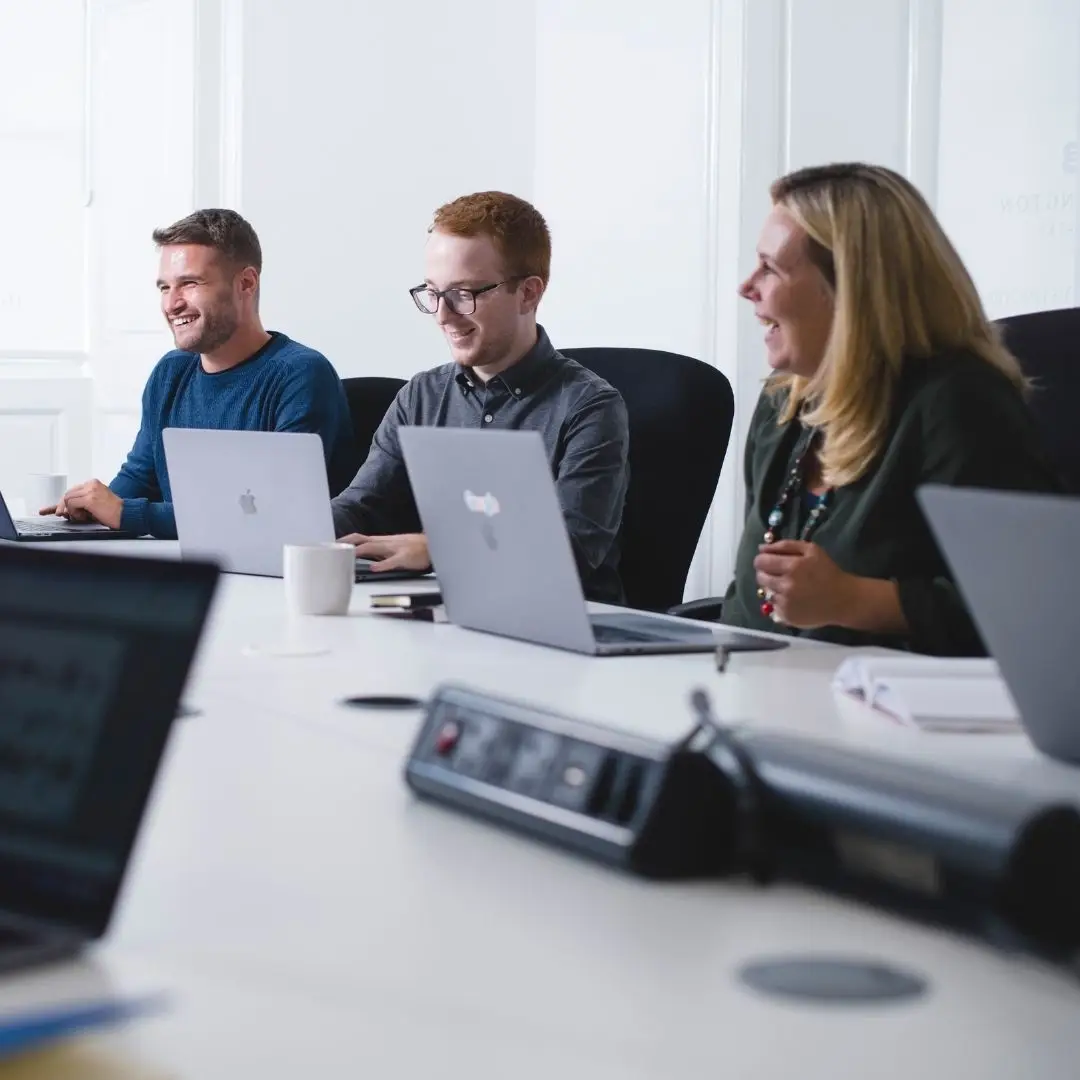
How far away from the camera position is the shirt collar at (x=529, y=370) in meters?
2.87

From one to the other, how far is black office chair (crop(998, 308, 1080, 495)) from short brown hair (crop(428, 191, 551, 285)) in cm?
103

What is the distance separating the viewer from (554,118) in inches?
188

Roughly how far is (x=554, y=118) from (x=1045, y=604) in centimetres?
395

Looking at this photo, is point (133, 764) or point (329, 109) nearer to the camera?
point (133, 764)

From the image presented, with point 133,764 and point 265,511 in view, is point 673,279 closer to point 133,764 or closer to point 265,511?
point 265,511

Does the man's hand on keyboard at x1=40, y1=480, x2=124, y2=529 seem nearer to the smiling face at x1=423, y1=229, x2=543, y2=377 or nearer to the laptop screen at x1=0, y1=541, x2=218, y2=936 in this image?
the smiling face at x1=423, y1=229, x2=543, y2=377

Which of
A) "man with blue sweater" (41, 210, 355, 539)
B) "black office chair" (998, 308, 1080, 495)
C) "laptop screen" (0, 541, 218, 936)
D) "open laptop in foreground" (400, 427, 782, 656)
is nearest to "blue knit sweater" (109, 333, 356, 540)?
"man with blue sweater" (41, 210, 355, 539)

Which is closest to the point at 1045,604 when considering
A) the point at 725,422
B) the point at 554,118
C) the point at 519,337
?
the point at 725,422

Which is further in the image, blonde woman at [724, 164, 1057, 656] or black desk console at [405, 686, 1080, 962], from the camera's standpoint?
blonde woman at [724, 164, 1057, 656]

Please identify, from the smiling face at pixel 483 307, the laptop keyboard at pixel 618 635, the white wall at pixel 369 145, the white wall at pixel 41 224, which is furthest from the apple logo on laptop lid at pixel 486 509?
the white wall at pixel 41 224

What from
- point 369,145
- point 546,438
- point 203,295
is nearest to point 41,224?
point 369,145

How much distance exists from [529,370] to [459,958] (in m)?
2.18

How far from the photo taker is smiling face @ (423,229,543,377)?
2.87 m

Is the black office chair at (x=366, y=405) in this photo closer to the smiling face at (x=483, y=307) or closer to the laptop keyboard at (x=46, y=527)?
the smiling face at (x=483, y=307)
